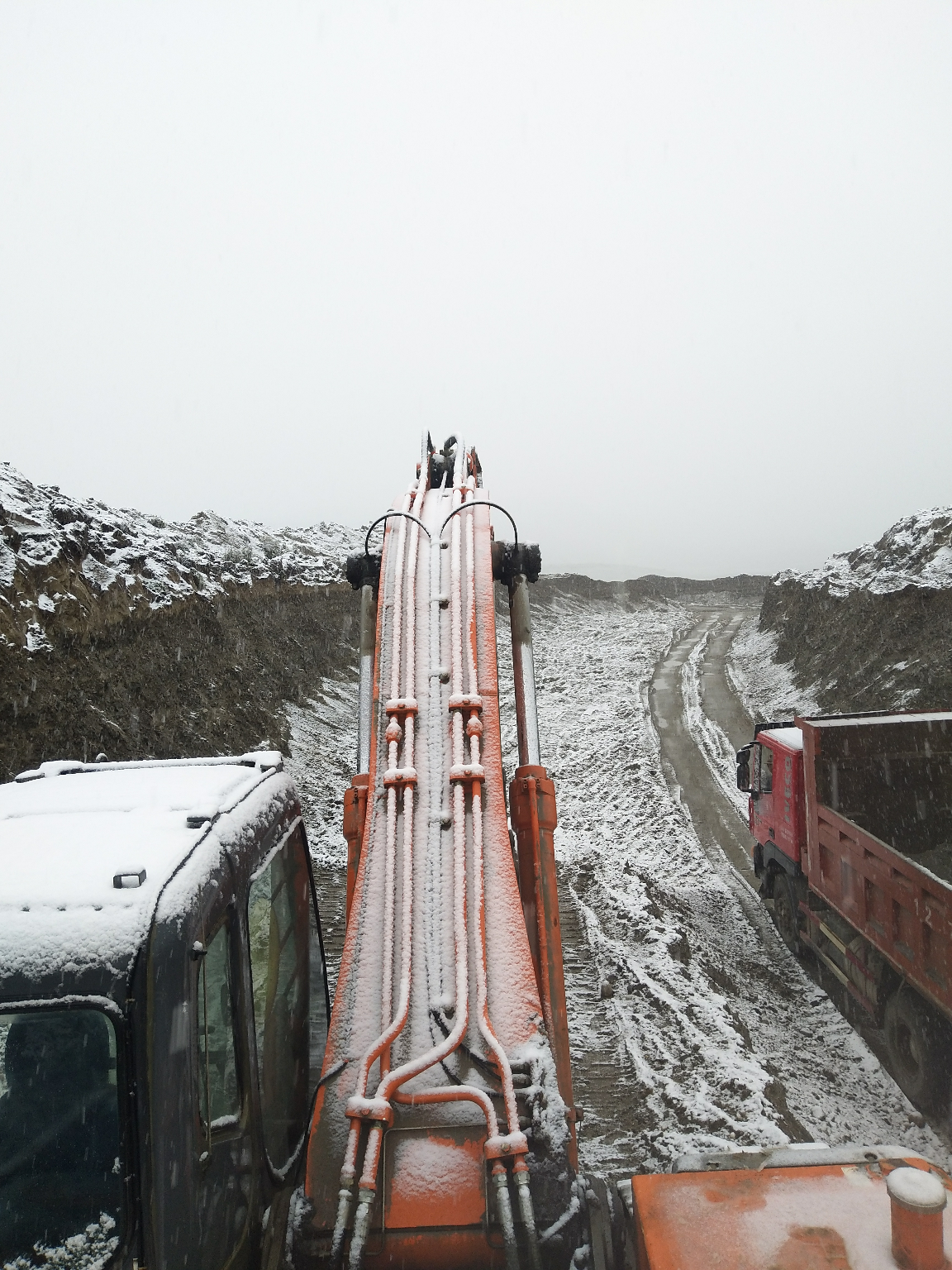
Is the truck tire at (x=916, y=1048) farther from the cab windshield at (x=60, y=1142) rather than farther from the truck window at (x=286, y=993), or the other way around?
the cab windshield at (x=60, y=1142)

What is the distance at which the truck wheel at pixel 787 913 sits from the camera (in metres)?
8.02

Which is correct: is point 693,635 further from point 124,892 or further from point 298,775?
point 124,892

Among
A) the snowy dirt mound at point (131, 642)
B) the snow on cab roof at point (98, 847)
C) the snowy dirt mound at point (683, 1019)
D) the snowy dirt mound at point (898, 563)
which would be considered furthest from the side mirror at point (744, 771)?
the snowy dirt mound at point (898, 563)

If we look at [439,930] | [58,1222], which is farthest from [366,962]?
[58,1222]

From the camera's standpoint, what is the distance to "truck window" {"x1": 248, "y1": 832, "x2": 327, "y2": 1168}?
2984 mm

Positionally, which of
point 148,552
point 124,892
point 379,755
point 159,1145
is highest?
point 148,552

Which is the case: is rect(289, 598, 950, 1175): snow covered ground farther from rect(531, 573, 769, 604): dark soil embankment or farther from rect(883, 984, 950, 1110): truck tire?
rect(531, 573, 769, 604): dark soil embankment

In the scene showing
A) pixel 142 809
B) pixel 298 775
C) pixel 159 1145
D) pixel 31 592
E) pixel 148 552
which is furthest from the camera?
pixel 148 552

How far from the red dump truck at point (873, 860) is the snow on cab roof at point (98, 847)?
4.48 metres

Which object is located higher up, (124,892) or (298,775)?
(124,892)

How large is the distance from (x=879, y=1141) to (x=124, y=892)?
18.6ft

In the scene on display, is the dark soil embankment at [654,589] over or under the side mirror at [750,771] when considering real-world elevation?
over

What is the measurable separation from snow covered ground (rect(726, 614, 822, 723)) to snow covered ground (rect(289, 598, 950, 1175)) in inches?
212

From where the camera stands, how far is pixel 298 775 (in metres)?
14.0
